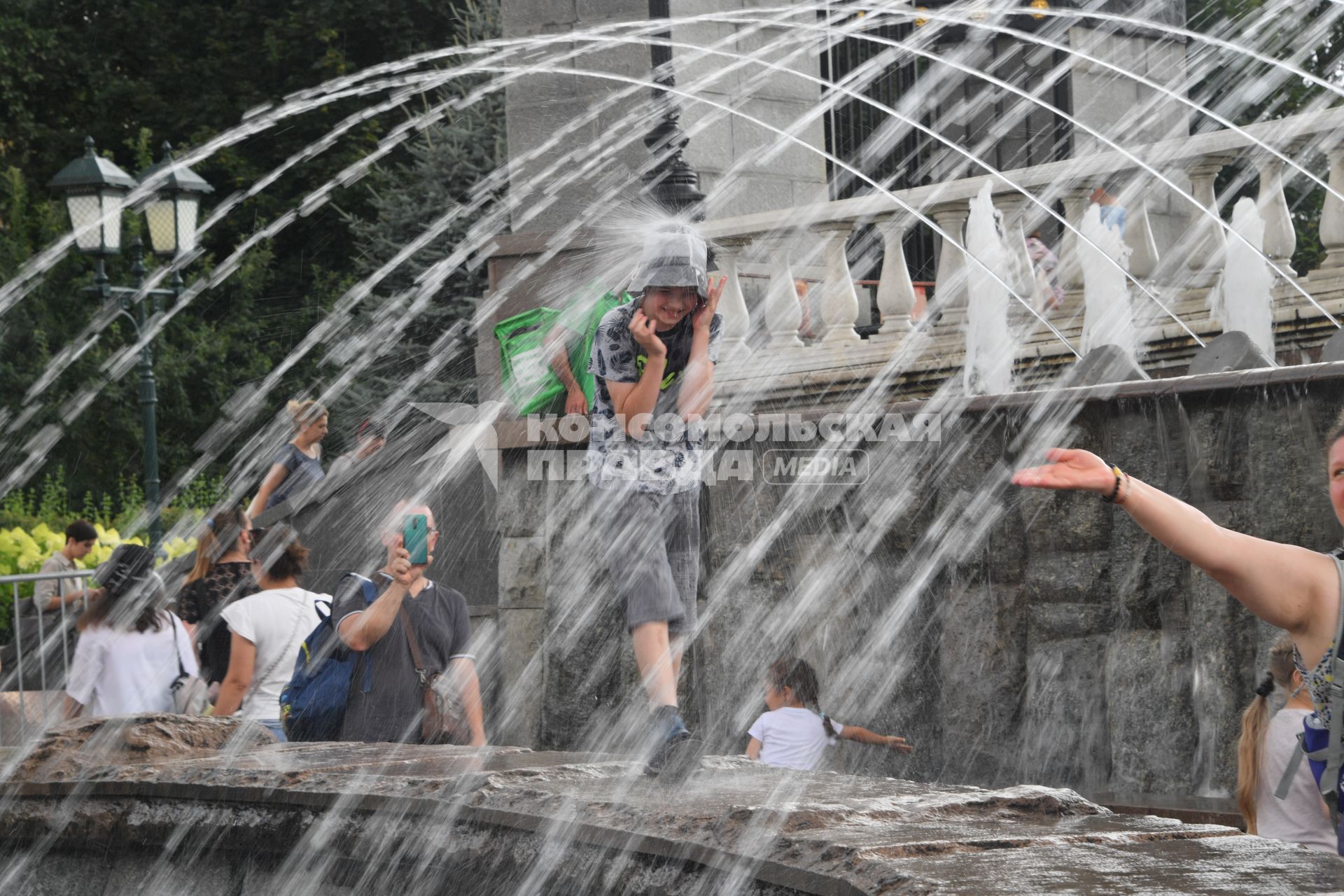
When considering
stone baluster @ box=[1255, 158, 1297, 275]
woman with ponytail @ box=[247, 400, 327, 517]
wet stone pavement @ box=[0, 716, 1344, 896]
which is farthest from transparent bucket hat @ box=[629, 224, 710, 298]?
woman with ponytail @ box=[247, 400, 327, 517]

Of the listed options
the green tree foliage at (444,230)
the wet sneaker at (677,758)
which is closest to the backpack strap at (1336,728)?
the wet sneaker at (677,758)

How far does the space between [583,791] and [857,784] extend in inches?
22.3

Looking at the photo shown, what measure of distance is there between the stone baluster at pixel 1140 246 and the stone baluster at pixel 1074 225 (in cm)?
25

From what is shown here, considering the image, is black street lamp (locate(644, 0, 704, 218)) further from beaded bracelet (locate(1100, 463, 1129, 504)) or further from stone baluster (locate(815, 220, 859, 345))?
beaded bracelet (locate(1100, 463, 1129, 504))

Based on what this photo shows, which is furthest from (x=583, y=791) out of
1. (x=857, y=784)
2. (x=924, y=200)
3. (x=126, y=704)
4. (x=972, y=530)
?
(x=924, y=200)

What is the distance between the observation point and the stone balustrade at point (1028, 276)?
23.6 feet

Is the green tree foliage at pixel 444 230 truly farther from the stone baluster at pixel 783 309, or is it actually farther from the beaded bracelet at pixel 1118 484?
the beaded bracelet at pixel 1118 484

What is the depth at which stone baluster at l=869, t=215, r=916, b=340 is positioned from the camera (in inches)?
326

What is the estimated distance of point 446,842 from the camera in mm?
3391

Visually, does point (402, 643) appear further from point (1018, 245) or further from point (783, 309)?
point (1018, 245)

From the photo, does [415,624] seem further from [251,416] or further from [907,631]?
[251,416]

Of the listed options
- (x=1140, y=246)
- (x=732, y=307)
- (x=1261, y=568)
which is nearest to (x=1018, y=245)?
(x=1140, y=246)

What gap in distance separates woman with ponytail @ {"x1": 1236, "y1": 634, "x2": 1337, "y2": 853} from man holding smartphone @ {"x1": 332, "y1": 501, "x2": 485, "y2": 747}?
221 centimetres

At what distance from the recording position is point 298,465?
9.22 m
